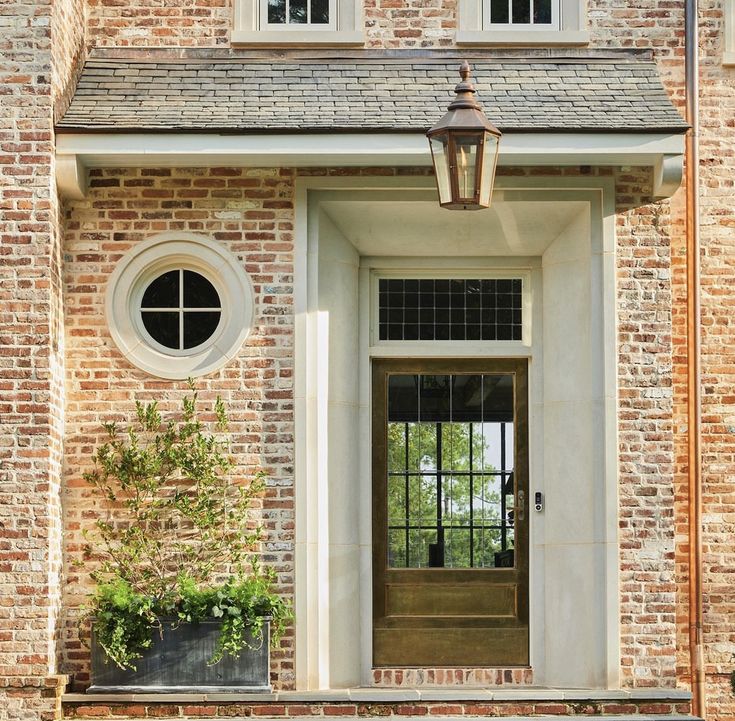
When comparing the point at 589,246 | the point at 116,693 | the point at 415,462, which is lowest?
the point at 116,693

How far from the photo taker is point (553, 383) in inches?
368

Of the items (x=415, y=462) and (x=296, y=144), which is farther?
(x=415, y=462)

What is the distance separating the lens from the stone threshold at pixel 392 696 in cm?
814

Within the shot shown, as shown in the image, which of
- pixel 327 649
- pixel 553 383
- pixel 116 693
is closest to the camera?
pixel 116 693

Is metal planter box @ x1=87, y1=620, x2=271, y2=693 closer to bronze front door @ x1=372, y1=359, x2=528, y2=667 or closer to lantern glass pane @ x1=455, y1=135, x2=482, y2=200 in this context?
bronze front door @ x1=372, y1=359, x2=528, y2=667

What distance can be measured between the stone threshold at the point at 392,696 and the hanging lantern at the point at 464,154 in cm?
314

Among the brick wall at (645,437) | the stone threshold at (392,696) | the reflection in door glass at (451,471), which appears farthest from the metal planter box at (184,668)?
the brick wall at (645,437)

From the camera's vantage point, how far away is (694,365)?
9.10m

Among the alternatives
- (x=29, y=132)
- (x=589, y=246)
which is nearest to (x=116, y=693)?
(x=29, y=132)

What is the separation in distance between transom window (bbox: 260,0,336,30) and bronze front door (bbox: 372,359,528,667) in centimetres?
242

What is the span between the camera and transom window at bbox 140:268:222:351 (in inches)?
351

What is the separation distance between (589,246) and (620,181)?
0.48 metres

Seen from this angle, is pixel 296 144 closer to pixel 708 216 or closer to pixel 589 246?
pixel 589 246

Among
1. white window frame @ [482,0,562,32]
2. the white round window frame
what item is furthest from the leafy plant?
white window frame @ [482,0,562,32]
